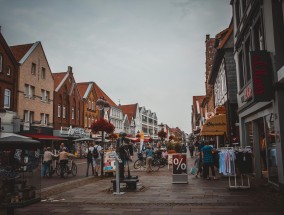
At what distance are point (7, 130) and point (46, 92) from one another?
1022 centimetres

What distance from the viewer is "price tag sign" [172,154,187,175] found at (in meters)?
13.1

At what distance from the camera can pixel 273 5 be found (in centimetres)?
1027

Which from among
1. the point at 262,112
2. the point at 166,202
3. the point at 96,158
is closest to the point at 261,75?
the point at 262,112

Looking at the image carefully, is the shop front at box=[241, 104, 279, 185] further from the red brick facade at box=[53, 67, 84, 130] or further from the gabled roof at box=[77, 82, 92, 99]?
the gabled roof at box=[77, 82, 92, 99]

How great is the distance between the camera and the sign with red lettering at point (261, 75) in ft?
33.7

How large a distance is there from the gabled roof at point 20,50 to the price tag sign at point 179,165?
979 inches

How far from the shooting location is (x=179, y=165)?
13.1 m

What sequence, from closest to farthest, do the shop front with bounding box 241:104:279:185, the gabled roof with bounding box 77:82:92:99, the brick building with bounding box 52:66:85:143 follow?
the shop front with bounding box 241:104:279:185, the brick building with bounding box 52:66:85:143, the gabled roof with bounding box 77:82:92:99

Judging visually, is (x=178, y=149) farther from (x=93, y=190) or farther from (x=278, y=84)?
(x=278, y=84)

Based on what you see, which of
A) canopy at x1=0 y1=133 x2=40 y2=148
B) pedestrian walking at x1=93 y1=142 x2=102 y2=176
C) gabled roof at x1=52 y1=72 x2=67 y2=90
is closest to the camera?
canopy at x1=0 y1=133 x2=40 y2=148

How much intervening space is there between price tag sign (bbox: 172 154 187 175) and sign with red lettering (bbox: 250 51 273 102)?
4407mm

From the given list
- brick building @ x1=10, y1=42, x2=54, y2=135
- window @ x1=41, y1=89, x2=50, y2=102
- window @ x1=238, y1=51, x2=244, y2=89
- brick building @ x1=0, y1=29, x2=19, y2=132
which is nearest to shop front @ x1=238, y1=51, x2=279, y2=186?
window @ x1=238, y1=51, x2=244, y2=89

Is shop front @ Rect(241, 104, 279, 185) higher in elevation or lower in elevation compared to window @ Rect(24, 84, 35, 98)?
lower

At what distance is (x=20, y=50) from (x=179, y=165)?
2801 centimetres
